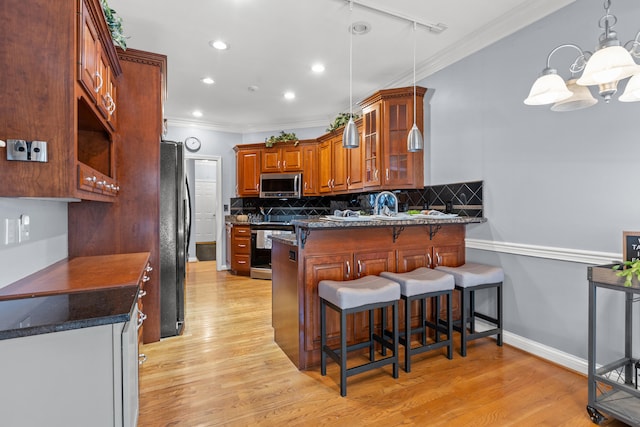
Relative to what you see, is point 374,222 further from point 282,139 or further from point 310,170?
point 282,139

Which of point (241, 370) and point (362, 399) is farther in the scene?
point (241, 370)

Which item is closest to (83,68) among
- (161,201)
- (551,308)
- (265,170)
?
(161,201)

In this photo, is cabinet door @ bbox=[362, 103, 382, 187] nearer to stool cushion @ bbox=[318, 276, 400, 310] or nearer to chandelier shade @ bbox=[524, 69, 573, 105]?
stool cushion @ bbox=[318, 276, 400, 310]

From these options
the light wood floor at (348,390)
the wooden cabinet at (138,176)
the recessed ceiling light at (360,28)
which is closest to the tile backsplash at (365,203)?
the light wood floor at (348,390)

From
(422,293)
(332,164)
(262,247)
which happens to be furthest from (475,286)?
(262,247)

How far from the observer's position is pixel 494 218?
2.94 m

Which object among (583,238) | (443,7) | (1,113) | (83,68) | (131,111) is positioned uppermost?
(443,7)

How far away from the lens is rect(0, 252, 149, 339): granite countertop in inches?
40.9

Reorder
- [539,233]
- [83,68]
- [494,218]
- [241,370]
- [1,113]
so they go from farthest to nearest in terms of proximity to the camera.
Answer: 1. [494,218]
2. [539,233]
3. [241,370]
4. [83,68]
5. [1,113]

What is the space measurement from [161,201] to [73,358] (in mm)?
2115

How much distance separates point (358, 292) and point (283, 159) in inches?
158

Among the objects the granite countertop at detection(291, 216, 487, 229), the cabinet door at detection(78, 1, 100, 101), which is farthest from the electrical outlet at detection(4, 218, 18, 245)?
the granite countertop at detection(291, 216, 487, 229)

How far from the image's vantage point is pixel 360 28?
9.66 feet

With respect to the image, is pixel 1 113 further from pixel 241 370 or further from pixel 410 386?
pixel 410 386
